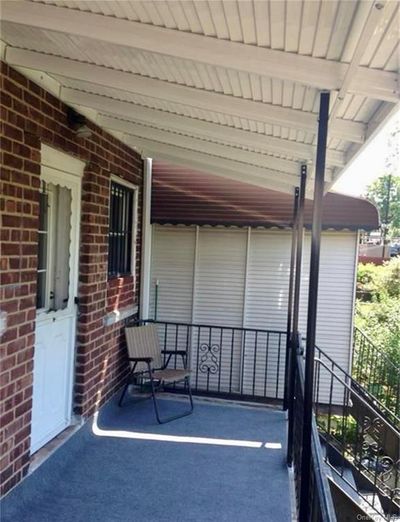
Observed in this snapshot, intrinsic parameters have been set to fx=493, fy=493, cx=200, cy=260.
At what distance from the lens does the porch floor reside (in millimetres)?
3041

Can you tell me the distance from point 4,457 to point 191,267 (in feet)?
→ 14.0

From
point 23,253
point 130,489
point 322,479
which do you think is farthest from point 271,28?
point 130,489

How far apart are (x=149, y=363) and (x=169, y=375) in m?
0.29

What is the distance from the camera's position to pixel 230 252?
6.68 metres

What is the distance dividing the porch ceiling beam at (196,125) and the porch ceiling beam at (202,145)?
1.74ft

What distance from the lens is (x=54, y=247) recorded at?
3.63 metres

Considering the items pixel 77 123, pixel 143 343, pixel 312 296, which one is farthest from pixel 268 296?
pixel 312 296

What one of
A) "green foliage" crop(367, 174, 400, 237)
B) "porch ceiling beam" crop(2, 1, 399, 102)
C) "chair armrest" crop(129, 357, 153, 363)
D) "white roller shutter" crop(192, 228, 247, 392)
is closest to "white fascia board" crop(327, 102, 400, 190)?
"porch ceiling beam" crop(2, 1, 399, 102)

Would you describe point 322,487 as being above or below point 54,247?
below

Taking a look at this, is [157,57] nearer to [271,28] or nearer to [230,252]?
[271,28]

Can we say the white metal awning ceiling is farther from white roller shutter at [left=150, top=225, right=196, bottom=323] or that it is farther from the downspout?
white roller shutter at [left=150, top=225, right=196, bottom=323]

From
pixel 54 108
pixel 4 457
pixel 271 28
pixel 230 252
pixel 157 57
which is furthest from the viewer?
pixel 230 252

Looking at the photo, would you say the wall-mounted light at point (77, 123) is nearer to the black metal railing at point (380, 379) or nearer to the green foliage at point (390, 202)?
the black metal railing at point (380, 379)

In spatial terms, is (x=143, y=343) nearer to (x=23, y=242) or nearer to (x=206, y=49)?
(x=23, y=242)
